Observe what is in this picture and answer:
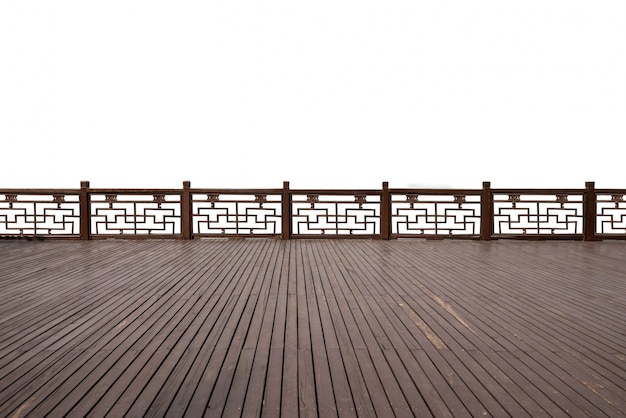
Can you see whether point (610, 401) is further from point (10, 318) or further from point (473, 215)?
point (473, 215)

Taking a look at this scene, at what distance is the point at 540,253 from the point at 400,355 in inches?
207

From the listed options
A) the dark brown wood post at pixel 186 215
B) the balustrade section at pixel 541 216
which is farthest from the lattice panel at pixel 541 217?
the dark brown wood post at pixel 186 215

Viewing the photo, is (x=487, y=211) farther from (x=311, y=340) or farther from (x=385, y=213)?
(x=311, y=340)

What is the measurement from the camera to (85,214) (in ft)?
25.9

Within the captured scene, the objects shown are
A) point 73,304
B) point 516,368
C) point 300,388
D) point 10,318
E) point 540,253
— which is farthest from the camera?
point 540,253

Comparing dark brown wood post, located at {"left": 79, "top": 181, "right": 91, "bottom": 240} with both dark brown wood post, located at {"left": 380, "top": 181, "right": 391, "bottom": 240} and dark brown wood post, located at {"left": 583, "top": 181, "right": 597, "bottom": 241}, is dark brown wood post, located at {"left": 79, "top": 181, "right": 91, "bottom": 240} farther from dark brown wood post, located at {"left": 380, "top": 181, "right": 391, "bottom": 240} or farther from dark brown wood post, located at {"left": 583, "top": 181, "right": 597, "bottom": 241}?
dark brown wood post, located at {"left": 583, "top": 181, "right": 597, "bottom": 241}

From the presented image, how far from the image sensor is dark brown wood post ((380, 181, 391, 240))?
8023 mm

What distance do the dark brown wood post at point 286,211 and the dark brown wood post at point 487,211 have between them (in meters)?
4.19

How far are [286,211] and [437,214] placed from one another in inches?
129

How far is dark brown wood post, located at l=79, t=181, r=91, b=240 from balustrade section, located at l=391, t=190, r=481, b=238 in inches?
260

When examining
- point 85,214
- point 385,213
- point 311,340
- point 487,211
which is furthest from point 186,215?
point 487,211

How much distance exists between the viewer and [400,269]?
497cm

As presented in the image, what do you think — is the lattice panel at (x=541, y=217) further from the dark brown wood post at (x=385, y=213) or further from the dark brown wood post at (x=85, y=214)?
the dark brown wood post at (x=85, y=214)

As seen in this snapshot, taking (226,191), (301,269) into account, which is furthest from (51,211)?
Result: (301,269)
